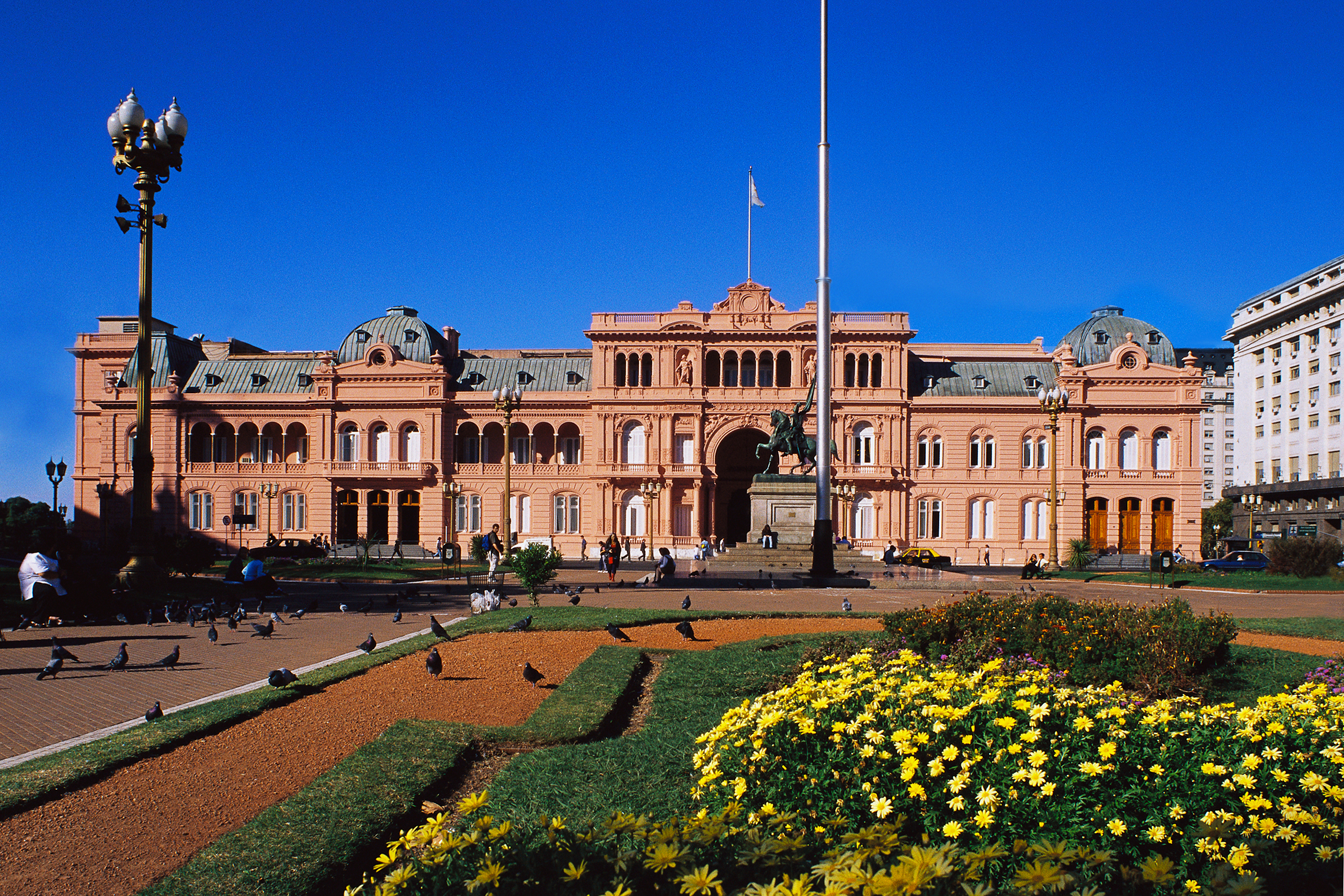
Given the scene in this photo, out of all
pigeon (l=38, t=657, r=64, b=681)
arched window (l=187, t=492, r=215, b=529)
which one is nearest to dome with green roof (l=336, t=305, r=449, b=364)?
arched window (l=187, t=492, r=215, b=529)

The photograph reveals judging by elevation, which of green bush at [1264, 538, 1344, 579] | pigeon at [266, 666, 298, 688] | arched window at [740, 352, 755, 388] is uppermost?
arched window at [740, 352, 755, 388]

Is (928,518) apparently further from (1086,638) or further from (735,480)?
(1086,638)

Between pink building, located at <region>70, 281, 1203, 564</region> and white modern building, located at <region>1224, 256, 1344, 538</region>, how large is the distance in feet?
53.7

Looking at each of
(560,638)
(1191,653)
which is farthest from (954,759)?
(560,638)

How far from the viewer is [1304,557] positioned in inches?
1249

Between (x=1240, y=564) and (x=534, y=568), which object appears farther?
(x=1240, y=564)

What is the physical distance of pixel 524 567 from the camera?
1969 centimetres

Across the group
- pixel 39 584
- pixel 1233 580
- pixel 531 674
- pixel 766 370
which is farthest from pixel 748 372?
pixel 531 674

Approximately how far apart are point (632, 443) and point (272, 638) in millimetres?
40425

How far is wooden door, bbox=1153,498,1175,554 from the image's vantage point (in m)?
53.8

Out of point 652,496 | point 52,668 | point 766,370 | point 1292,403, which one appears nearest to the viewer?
point 52,668

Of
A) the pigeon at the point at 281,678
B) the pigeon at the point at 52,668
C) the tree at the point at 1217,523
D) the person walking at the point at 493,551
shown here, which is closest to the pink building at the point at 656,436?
the person walking at the point at 493,551

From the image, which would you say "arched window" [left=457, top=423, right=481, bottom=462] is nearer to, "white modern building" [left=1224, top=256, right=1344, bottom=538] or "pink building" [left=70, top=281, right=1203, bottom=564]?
"pink building" [left=70, top=281, right=1203, bottom=564]

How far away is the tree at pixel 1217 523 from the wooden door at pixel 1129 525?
33.1 metres
